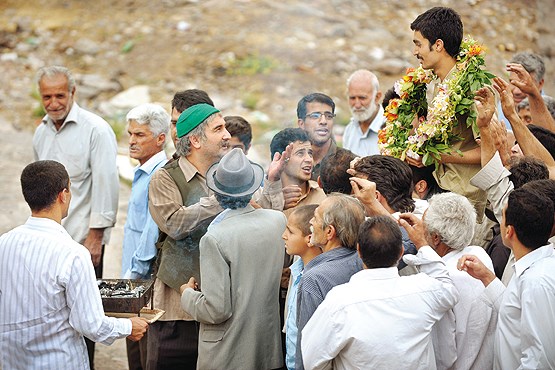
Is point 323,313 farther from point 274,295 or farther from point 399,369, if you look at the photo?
point 274,295

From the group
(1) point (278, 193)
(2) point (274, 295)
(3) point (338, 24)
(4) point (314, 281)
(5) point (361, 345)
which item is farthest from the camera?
(3) point (338, 24)

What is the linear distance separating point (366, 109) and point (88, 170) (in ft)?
8.77

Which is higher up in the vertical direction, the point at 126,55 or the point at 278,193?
the point at 278,193

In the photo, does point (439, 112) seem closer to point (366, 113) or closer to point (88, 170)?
point (366, 113)

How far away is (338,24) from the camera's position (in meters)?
15.1

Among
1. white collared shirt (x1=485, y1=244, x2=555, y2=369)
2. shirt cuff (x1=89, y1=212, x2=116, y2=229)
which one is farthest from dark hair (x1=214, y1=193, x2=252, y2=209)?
shirt cuff (x1=89, y1=212, x2=116, y2=229)

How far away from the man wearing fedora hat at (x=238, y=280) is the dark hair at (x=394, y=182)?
0.67m

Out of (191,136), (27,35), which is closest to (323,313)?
(191,136)

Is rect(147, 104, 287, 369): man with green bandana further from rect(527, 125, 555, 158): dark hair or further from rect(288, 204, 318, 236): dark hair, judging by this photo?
rect(527, 125, 555, 158): dark hair

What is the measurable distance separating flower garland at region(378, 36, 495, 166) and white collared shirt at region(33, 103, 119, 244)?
254 centimetres

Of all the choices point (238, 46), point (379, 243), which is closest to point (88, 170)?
point (379, 243)

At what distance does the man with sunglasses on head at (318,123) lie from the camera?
689 cm

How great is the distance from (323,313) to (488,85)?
2.10 m

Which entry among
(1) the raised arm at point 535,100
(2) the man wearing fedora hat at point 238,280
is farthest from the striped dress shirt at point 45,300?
(1) the raised arm at point 535,100
